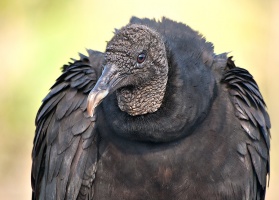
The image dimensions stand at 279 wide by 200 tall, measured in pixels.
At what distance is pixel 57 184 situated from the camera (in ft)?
21.0

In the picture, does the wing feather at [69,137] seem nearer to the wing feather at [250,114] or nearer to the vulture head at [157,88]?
the vulture head at [157,88]

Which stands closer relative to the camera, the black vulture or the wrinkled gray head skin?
the wrinkled gray head skin

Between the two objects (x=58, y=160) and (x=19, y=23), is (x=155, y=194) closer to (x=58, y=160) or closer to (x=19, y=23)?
(x=58, y=160)

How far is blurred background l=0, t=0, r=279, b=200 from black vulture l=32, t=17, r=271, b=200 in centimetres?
408

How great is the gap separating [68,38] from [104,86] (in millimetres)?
5487

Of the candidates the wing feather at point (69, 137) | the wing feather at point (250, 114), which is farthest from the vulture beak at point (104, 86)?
the wing feather at point (250, 114)

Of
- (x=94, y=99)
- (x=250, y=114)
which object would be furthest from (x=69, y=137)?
(x=250, y=114)

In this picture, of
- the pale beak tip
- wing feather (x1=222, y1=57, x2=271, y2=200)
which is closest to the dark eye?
the pale beak tip

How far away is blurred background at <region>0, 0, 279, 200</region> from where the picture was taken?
10.6 metres

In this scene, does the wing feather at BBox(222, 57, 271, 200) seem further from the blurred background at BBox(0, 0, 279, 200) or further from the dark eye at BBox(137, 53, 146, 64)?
the blurred background at BBox(0, 0, 279, 200)

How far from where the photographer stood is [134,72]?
5.67 meters

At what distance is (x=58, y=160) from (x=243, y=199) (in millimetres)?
1542

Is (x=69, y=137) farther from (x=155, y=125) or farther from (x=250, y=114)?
(x=250, y=114)

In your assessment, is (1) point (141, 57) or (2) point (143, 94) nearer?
(1) point (141, 57)
